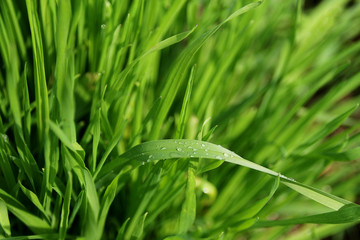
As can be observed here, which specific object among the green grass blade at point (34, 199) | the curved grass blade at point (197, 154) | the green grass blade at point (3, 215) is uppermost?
the curved grass blade at point (197, 154)

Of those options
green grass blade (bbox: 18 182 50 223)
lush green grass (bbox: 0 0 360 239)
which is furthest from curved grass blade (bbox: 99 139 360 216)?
green grass blade (bbox: 18 182 50 223)

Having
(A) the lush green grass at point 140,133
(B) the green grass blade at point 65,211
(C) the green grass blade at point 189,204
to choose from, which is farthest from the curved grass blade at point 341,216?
(B) the green grass blade at point 65,211

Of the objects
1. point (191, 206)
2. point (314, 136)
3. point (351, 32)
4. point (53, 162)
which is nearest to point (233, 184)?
point (314, 136)

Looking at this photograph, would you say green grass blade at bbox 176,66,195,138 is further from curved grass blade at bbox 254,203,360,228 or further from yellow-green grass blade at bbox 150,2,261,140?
curved grass blade at bbox 254,203,360,228

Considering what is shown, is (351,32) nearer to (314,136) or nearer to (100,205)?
(314,136)

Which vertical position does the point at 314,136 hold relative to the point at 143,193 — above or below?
above

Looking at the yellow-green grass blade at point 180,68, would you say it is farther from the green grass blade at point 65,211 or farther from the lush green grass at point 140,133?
the green grass blade at point 65,211

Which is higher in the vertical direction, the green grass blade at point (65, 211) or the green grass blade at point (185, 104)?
the green grass blade at point (185, 104)

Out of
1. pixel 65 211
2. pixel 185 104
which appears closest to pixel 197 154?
pixel 185 104

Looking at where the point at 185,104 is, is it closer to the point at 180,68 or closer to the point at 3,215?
the point at 180,68
